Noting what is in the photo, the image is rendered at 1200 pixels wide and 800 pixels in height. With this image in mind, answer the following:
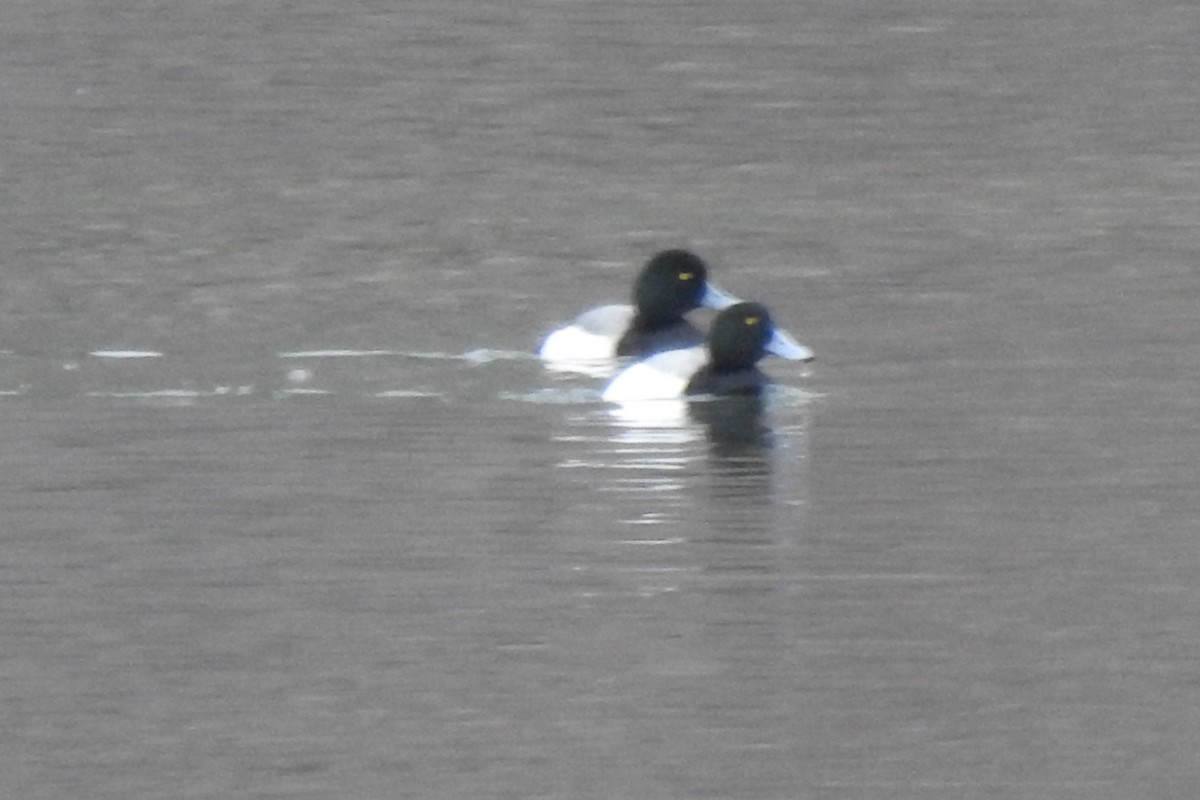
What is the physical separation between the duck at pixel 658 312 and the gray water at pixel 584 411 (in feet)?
1.49

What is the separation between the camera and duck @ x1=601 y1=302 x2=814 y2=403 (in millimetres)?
15406

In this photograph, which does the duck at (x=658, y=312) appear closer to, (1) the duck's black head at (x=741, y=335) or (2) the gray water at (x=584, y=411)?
(2) the gray water at (x=584, y=411)

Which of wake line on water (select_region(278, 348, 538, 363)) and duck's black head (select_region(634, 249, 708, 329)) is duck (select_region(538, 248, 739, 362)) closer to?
duck's black head (select_region(634, 249, 708, 329))

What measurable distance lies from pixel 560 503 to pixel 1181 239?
22.3ft

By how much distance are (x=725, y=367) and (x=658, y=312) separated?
5.07 feet

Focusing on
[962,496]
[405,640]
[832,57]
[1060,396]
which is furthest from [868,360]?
[832,57]

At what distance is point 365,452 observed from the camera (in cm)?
1379

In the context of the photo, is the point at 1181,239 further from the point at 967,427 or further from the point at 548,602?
the point at 548,602

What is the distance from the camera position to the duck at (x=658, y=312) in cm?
1672

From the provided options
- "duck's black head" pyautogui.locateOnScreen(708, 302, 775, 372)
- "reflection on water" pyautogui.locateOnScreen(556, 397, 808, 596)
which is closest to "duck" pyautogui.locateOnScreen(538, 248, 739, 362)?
"duck's black head" pyautogui.locateOnScreen(708, 302, 775, 372)

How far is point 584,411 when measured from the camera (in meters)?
15.2

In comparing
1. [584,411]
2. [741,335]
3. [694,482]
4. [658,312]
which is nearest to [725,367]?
[741,335]

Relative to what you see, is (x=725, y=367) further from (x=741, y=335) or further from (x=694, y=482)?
(x=694, y=482)

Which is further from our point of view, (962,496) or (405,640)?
(962,496)
